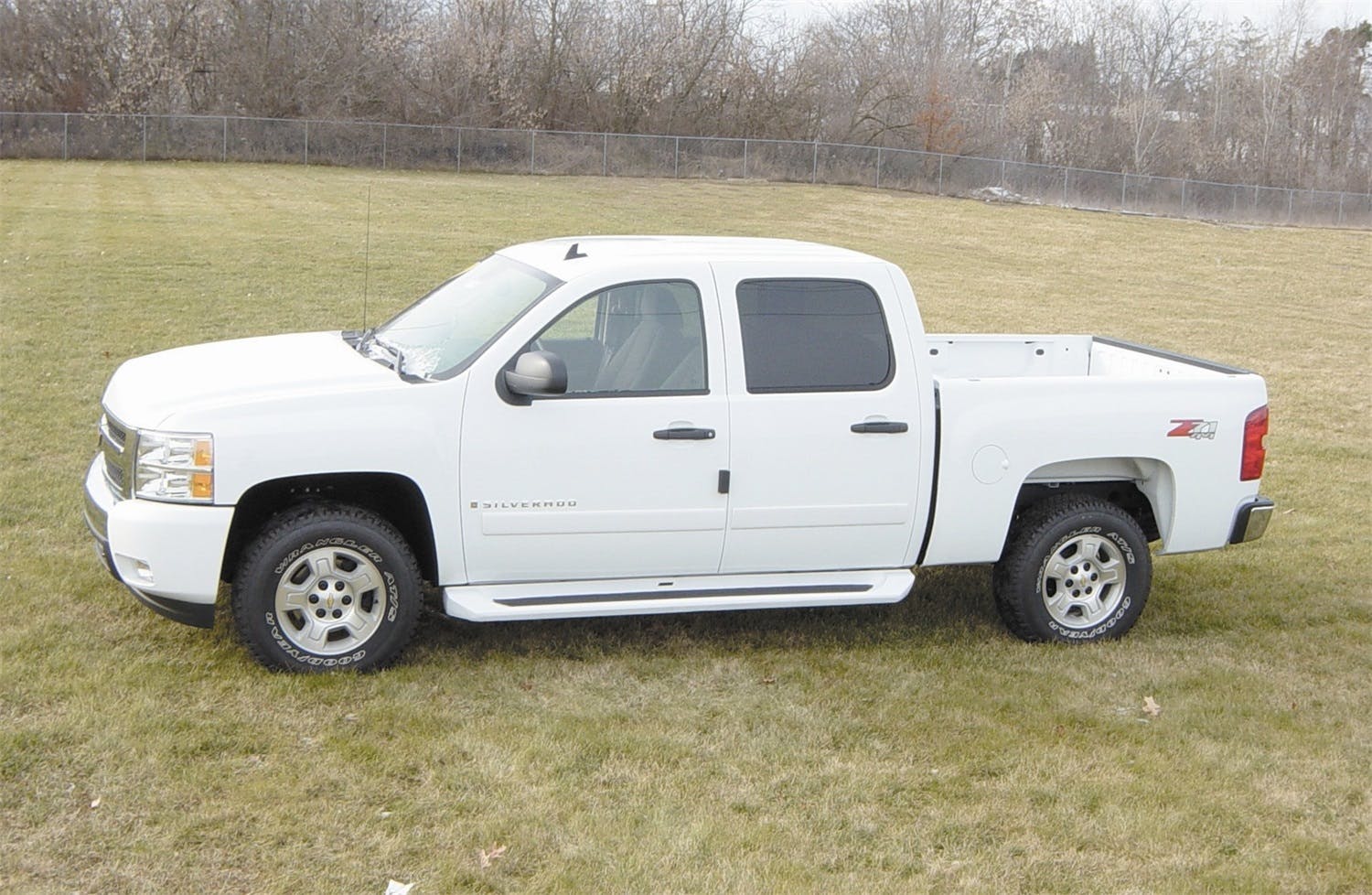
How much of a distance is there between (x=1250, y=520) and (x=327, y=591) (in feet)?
14.8

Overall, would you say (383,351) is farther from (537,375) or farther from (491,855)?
(491,855)

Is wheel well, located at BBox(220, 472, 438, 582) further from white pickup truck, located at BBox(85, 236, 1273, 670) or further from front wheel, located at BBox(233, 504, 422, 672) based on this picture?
front wheel, located at BBox(233, 504, 422, 672)

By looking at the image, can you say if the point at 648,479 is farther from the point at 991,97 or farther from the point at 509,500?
the point at 991,97

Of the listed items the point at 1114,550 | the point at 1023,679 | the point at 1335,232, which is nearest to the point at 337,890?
the point at 1023,679

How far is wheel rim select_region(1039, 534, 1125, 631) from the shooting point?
22.9ft

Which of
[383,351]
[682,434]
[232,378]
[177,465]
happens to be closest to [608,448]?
[682,434]

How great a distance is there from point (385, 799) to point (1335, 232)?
145 feet

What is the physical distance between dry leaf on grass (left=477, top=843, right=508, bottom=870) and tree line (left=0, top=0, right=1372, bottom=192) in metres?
48.6

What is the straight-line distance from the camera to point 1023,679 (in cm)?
654

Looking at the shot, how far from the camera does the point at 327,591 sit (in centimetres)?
602

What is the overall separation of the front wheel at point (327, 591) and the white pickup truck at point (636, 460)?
1cm

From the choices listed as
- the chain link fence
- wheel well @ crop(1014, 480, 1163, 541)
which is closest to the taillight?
wheel well @ crop(1014, 480, 1163, 541)

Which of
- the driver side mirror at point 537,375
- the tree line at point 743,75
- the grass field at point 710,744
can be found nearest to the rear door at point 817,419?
the grass field at point 710,744

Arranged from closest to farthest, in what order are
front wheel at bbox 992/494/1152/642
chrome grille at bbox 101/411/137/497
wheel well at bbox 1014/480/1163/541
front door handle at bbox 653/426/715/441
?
1. chrome grille at bbox 101/411/137/497
2. front door handle at bbox 653/426/715/441
3. front wheel at bbox 992/494/1152/642
4. wheel well at bbox 1014/480/1163/541
